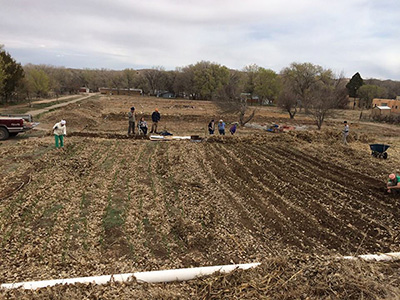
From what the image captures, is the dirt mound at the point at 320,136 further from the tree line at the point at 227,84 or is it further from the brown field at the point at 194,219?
the tree line at the point at 227,84

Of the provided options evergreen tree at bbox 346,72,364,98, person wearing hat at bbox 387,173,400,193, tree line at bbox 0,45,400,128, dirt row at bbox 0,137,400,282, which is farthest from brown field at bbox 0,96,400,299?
evergreen tree at bbox 346,72,364,98

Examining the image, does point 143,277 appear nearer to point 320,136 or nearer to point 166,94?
point 320,136

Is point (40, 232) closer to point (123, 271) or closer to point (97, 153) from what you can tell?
point (123, 271)

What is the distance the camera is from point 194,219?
21.1ft

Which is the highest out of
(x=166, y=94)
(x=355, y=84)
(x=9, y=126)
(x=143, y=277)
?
(x=355, y=84)

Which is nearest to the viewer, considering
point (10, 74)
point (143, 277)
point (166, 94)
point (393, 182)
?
point (143, 277)

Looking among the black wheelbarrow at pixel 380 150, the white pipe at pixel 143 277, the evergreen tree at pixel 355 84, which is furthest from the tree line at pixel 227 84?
the white pipe at pixel 143 277

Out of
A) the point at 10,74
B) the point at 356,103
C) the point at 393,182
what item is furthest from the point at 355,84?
the point at 10,74

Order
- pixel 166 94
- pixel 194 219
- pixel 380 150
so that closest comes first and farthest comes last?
1. pixel 194 219
2. pixel 380 150
3. pixel 166 94

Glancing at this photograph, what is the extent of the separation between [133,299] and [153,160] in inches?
302

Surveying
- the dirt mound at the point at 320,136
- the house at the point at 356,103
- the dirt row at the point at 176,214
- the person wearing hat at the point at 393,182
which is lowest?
the dirt row at the point at 176,214

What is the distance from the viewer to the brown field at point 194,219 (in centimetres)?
392

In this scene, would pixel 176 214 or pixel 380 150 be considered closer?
pixel 176 214

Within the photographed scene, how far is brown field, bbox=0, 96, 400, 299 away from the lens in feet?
12.9
